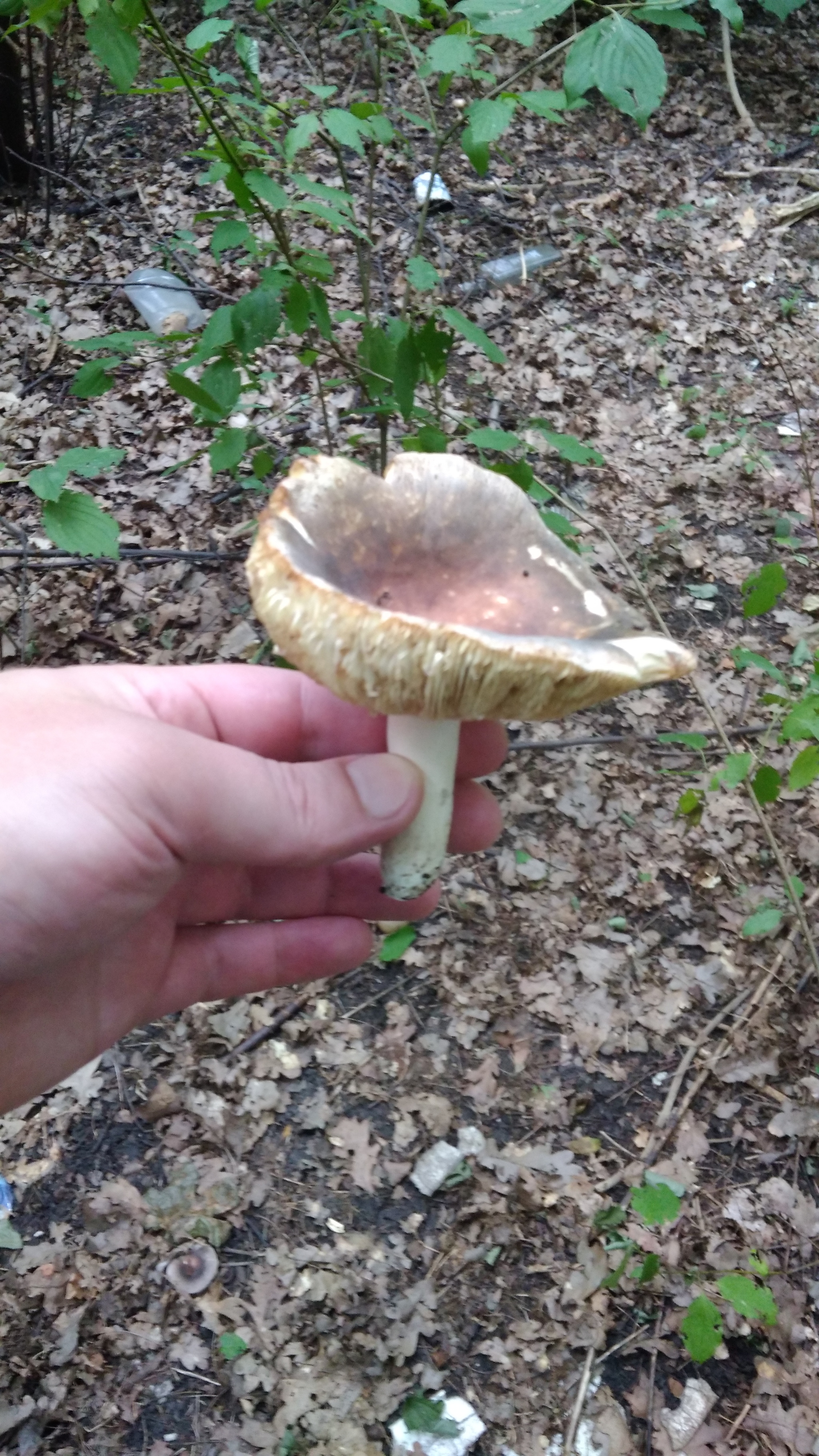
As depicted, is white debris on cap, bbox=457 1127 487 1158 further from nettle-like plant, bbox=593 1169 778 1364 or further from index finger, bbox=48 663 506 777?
index finger, bbox=48 663 506 777

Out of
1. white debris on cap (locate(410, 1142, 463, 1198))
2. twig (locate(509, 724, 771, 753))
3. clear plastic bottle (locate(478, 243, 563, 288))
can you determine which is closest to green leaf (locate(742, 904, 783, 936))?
twig (locate(509, 724, 771, 753))

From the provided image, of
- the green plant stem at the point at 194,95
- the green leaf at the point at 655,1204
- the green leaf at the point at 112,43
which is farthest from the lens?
the green leaf at the point at 655,1204

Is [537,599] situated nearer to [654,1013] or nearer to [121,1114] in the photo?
[654,1013]

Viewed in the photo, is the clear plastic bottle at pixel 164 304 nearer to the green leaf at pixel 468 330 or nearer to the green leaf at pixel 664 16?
the green leaf at pixel 468 330

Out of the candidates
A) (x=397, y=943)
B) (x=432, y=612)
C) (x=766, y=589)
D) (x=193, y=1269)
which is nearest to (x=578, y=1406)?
(x=193, y=1269)

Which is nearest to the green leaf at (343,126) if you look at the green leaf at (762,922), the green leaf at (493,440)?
the green leaf at (493,440)

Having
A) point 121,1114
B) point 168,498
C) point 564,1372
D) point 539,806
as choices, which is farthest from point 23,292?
point 564,1372
